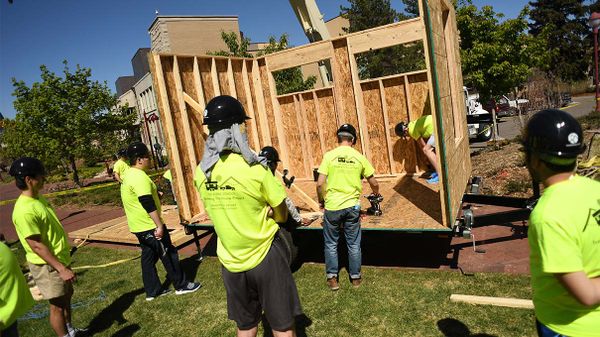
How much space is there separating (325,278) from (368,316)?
1.33m

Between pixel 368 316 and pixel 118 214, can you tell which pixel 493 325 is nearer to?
pixel 368 316

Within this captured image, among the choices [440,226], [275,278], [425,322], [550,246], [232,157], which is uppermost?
[232,157]

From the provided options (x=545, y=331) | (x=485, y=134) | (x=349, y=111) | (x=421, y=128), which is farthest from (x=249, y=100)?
(x=485, y=134)

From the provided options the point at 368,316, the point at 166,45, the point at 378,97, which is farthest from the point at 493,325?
the point at 166,45

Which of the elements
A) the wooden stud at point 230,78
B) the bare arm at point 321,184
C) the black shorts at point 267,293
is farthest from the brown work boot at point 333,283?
the wooden stud at point 230,78

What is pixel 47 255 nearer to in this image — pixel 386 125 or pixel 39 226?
pixel 39 226

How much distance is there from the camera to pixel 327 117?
9.50m

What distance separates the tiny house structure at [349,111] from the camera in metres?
5.43

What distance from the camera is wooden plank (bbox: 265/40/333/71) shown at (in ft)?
28.5

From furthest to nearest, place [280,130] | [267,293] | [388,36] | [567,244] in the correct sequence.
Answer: [280,130], [388,36], [267,293], [567,244]

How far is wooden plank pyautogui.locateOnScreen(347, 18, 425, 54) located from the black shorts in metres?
6.15

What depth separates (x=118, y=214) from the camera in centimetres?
1329

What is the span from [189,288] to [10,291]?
137 inches

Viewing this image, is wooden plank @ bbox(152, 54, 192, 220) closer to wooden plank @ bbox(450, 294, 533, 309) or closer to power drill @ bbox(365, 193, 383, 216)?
power drill @ bbox(365, 193, 383, 216)
